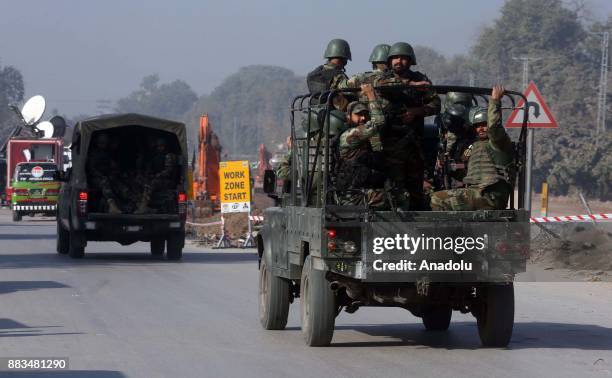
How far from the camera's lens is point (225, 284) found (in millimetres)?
19750

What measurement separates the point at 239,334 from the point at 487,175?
306cm

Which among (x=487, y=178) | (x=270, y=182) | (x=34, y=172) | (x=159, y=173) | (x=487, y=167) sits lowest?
(x=34, y=172)

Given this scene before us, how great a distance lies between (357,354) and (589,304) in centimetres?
626

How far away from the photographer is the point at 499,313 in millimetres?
11891

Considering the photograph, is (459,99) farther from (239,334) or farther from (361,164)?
(239,334)

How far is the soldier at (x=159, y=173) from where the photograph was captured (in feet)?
84.9

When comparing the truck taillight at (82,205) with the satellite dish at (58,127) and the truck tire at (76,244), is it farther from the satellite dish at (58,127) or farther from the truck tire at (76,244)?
the satellite dish at (58,127)

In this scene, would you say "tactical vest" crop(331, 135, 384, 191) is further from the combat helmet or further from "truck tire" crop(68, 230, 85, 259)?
"truck tire" crop(68, 230, 85, 259)

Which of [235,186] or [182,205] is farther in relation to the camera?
[235,186]

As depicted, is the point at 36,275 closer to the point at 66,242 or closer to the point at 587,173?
the point at 66,242

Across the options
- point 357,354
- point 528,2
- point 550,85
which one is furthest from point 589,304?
point 528,2

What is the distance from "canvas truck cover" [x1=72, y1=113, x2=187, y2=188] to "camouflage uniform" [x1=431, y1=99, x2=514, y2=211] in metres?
14.4

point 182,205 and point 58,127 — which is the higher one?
point 58,127

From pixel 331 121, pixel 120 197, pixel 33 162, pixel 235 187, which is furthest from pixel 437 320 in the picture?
pixel 33 162
